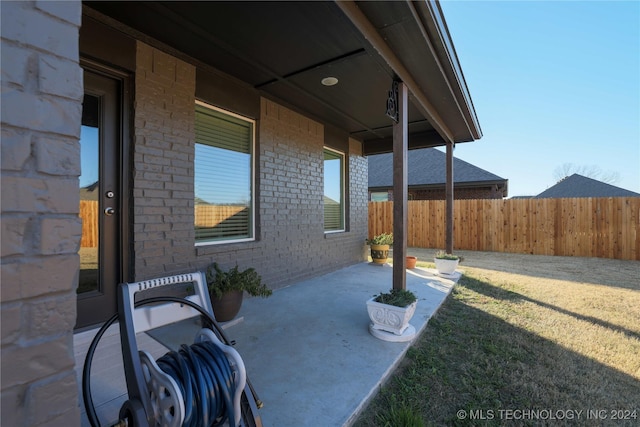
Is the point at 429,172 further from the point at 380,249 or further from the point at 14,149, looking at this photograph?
the point at 14,149

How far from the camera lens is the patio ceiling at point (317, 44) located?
2.26 m

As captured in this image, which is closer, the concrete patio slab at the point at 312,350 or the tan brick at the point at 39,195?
the tan brick at the point at 39,195

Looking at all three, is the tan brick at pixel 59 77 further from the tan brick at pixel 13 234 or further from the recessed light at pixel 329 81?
the recessed light at pixel 329 81

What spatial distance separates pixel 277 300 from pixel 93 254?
2.03m

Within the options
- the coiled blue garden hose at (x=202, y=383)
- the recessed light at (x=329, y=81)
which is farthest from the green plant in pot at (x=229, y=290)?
the recessed light at (x=329, y=81)

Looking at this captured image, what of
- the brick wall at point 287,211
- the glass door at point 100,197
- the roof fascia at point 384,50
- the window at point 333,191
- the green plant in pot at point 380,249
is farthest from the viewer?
the green plant in pot at point 380,249

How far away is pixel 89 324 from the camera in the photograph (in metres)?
2.40

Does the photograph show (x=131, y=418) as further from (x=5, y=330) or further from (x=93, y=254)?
(x=93, y=254)

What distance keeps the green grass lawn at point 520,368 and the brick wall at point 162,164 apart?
2.26 metres

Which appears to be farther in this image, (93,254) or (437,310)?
(437,310)

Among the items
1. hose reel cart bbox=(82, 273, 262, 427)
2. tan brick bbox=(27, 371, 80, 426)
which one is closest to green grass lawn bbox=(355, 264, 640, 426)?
hose reel cart bbox=(82, 273, 262, 427)

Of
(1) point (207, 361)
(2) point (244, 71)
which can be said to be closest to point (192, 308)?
(1) point (207, 361)

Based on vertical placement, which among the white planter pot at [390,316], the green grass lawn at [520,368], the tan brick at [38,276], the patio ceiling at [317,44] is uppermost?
the patio ceiling at [317,44]

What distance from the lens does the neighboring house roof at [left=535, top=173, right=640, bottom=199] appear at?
53.8 ft
